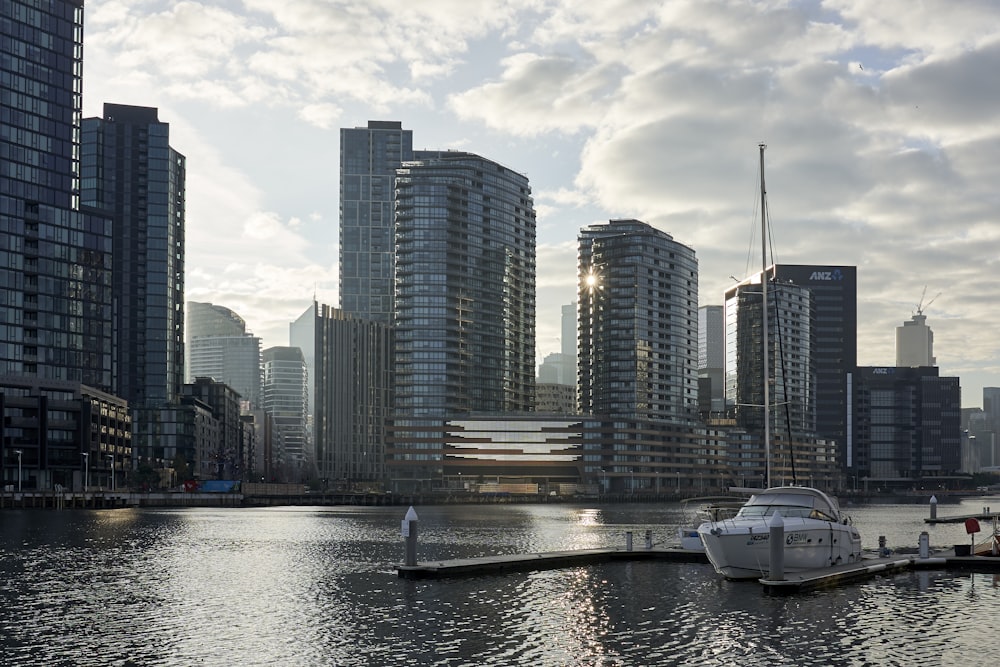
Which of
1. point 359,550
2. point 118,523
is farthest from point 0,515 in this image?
point 359,550

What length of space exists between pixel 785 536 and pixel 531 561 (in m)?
15.9

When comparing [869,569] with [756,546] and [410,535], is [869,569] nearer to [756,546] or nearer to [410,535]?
[756,546]

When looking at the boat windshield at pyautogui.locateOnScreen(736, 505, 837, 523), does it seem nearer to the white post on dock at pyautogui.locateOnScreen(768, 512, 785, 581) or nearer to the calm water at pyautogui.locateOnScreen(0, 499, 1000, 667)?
the calm water at pyautogui.locateOnScreen(0, 499, 1000, 667)

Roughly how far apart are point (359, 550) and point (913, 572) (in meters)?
44.0

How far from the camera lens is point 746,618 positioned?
4734cm

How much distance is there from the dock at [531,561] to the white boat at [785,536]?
9182mm

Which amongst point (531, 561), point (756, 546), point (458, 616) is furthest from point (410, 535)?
point (756, 546)

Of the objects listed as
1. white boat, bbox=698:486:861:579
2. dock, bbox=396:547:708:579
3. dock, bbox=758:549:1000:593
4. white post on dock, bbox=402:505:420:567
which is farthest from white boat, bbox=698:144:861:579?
white post on dock, bbox=402:505:420:567

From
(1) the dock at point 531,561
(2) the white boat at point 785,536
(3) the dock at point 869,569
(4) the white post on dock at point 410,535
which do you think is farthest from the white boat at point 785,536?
(4) the white post on dock at point 410,535

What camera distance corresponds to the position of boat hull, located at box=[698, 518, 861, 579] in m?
57.0

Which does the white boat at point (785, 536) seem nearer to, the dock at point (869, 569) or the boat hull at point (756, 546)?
the boat hull at point (756, 546)

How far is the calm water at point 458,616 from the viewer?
39438 millimetres

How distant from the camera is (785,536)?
57656 mm

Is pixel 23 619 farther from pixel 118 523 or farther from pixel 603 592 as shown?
pixel 118 523
